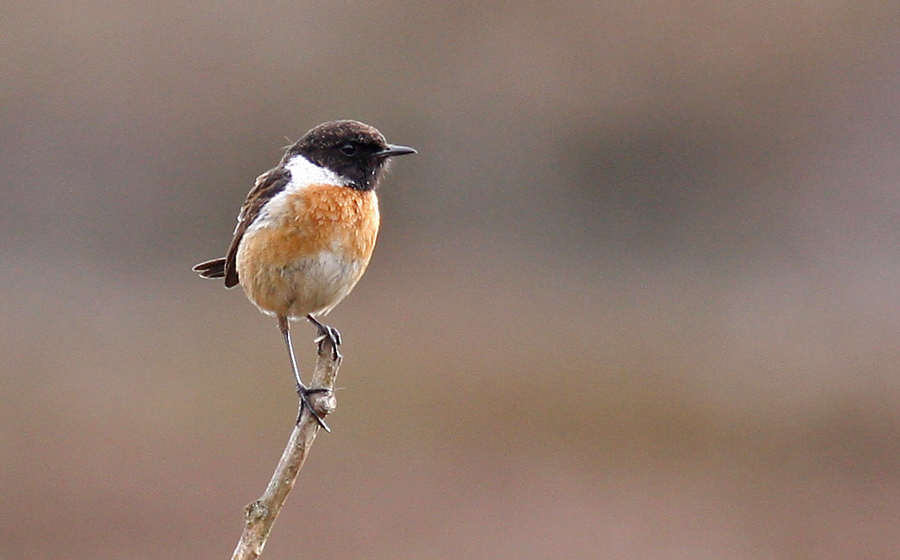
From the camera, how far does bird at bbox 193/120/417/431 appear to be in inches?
194

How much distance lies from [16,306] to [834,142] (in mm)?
10177

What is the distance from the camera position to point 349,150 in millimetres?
5227

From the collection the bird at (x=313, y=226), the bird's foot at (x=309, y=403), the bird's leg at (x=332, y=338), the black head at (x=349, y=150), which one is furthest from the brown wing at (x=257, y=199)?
the bird's foot at (x=309, y=403)

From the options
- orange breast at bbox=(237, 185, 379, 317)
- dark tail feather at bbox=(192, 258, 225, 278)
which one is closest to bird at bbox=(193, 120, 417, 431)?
orange breast at bbox=(237, 185, 379, 317)

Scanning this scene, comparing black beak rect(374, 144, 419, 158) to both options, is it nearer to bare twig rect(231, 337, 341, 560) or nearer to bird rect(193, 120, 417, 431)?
bird rect(193, 120, 417, 431)

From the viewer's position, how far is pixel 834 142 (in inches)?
593

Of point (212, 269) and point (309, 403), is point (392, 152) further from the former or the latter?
point (309, 403)

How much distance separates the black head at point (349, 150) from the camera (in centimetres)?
522

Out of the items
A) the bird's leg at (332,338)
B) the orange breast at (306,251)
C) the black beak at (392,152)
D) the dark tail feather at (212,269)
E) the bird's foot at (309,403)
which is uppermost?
the black beak at (392,152)

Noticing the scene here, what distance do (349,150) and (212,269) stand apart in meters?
0.96

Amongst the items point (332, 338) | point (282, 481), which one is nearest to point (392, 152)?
point (332, 338)

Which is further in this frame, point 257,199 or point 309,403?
point 257,199

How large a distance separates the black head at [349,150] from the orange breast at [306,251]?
5.7 inches

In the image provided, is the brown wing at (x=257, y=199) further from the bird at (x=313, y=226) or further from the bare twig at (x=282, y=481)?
the bare twig at (x=282, y=481)
